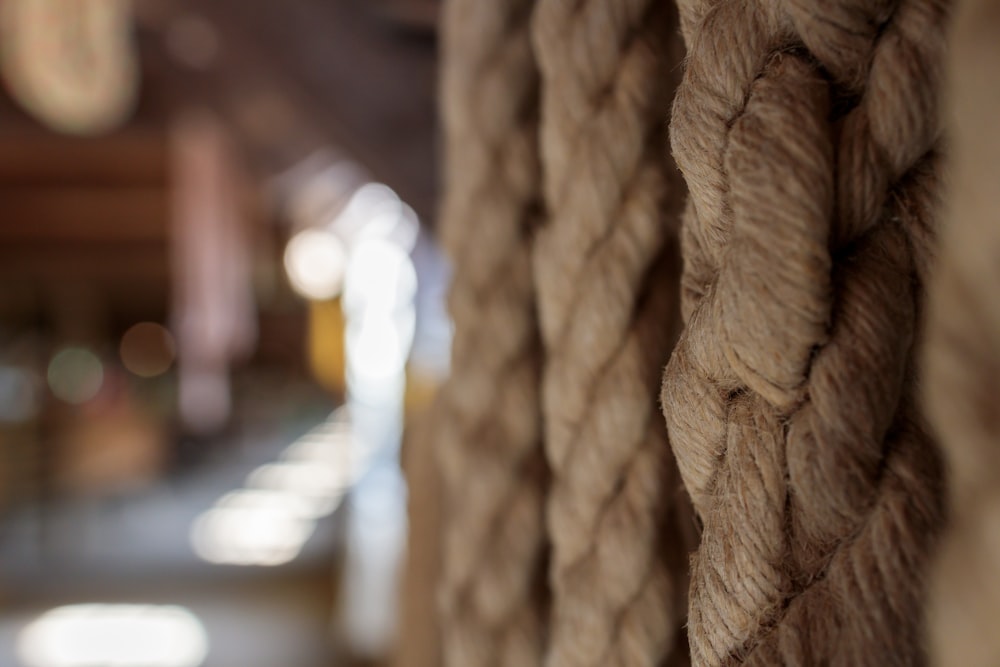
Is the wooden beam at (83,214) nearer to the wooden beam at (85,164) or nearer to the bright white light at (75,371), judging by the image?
the wooden beam at (85,164)

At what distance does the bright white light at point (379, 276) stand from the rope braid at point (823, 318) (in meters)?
6.50

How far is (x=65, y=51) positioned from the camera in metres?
1.38

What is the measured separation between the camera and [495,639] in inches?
7.5

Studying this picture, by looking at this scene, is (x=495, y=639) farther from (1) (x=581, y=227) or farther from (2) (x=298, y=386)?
(2) (x=298, y=386)

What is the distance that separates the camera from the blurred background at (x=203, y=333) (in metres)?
0.69

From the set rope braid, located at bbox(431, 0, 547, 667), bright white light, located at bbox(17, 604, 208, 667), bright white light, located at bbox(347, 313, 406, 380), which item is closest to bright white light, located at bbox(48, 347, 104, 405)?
bright white light, located at bbox(17, 604, 208, 667)

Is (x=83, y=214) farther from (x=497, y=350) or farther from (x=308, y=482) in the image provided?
(x=497, y=350)

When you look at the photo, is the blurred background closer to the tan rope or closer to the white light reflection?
the white light reflection

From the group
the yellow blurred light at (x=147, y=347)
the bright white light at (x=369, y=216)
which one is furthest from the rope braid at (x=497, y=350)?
the bright white light at (x=369, y=216)

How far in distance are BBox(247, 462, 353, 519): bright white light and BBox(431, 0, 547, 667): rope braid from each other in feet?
9.39

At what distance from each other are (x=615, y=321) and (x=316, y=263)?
6458 millimetres

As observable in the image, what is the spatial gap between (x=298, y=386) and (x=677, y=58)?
5.63 m

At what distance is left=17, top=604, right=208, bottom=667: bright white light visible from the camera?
169 cm

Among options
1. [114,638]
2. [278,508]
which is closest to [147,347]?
[278,508]
